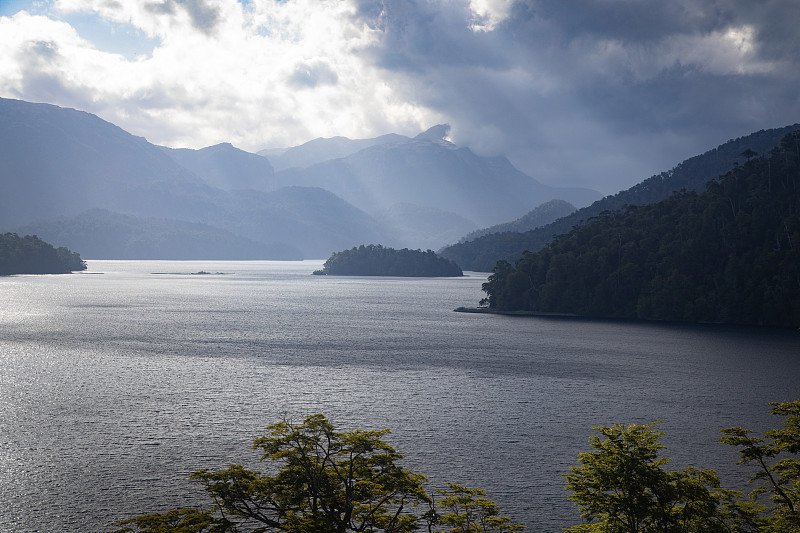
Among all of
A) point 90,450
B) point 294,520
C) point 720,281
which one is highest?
point 720,281

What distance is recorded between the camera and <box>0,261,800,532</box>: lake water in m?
46.4

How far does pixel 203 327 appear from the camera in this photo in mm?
151375

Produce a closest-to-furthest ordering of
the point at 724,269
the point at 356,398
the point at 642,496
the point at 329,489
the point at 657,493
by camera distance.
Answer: the point at 657,493, the point at 642,496, the point at 329,489, the point at 356,398, the point at 724,269

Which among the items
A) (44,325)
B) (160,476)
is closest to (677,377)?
(160,476)

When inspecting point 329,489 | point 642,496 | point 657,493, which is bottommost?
point 329,489

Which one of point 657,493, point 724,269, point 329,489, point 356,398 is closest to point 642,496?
point 657,493

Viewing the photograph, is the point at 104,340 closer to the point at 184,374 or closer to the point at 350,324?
the point at 184,374

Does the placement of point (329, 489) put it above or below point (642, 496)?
below

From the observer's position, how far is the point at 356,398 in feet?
249

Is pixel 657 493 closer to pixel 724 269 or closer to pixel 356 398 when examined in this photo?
pixel 356 398

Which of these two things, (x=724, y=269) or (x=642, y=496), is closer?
(x=642, y=496)

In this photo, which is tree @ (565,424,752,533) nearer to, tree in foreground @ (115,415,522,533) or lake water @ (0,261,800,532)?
tree in foreground @ (115,415,522,533)

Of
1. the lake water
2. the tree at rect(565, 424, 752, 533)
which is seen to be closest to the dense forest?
the lake water

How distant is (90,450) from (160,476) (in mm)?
10628
